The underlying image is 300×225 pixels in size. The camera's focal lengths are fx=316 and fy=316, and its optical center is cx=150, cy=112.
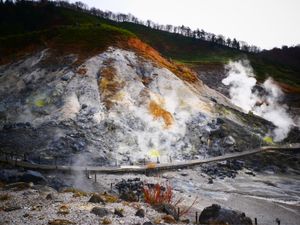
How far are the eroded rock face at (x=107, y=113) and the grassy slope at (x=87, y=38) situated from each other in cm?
689

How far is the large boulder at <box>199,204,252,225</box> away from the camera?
1000 inches

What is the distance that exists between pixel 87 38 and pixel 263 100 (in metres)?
51.3

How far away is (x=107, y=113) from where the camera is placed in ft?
175

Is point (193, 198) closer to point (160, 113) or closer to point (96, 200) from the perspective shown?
point (96, 200)

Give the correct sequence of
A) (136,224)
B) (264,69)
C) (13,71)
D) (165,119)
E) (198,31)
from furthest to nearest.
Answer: (198,31)
(264,69)
(13,71)
(165,119)
(136,224)

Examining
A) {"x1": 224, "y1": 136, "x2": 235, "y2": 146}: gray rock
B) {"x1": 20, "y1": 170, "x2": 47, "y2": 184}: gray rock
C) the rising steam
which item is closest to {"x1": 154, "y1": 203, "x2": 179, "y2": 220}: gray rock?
{"x1": 20, "y1": 170, "x2": 47, "y2": 184}: gray rock

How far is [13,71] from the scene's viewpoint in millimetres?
62906

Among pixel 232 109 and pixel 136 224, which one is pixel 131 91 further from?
pixel 136 224

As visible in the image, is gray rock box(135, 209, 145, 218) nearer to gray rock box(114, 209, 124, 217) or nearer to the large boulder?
gray rock box(114, 209, 124, 217)

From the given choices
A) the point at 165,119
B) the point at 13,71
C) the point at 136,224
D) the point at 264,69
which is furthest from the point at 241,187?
the point at 264,69

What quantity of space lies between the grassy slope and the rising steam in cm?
1479

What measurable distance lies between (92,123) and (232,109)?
1180 inches

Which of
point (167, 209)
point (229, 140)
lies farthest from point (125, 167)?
point (229, 140)

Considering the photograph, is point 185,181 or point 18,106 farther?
point 18,106
